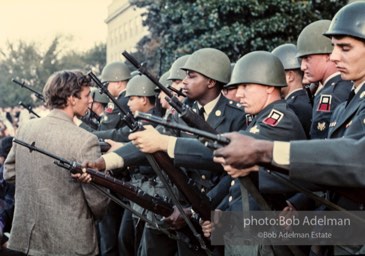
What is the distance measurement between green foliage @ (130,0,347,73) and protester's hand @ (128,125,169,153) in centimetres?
1223

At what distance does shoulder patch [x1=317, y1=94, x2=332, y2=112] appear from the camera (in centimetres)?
561

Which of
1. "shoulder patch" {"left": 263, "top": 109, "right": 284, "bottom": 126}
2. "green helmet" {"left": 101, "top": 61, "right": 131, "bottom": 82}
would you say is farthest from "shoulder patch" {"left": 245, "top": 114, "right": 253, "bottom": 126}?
"green helmet" {"left": 101, "top": 61, "right": 131, "bottom": 82}

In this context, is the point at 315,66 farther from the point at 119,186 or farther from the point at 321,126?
the point at 119,186

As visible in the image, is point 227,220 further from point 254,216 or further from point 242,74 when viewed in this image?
point 242,74

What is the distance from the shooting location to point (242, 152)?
11.4ft

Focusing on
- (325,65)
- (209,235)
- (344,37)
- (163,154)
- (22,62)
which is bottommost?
(22,62)

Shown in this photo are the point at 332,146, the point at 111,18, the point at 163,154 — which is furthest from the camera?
the point at 111,18

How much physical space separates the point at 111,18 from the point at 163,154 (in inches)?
3045

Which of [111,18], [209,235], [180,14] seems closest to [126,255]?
[209,235]

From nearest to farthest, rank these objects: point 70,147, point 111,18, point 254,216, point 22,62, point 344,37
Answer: point 344,37 → point 254,216 → point 70,147 → point 22,62 → point 111,18

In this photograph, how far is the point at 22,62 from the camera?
62.3m

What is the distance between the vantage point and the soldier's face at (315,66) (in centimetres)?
623

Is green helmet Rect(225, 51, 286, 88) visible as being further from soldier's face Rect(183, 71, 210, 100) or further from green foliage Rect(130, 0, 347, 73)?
green foliage Rect(130, 0, 347, 73)

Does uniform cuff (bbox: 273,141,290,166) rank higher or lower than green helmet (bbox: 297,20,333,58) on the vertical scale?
lower
